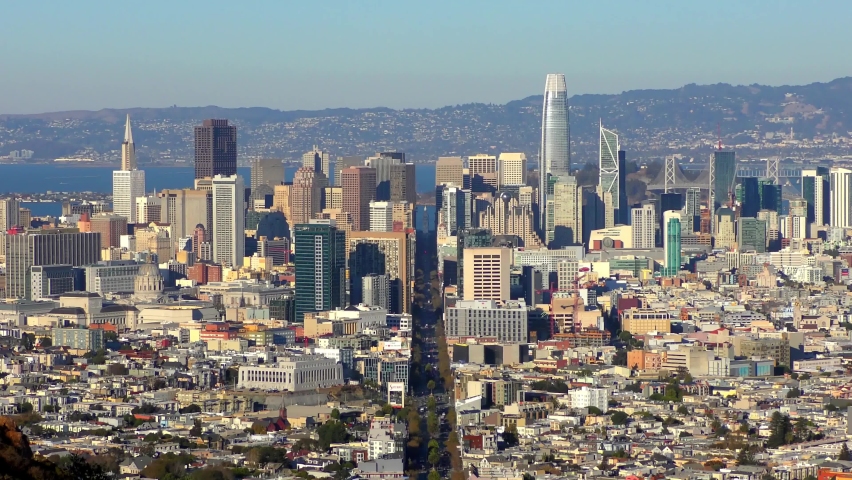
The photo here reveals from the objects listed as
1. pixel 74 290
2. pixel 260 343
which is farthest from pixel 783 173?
pixel 260 343

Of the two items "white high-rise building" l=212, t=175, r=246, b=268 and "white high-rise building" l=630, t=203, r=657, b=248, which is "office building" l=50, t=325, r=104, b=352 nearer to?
"white high-rise building" l=212, t=175, r=246, b=268

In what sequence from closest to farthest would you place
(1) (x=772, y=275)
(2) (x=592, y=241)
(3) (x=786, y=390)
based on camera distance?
(3) (x=786, y=390) < (1) (x=772, y=275) < (2) (x=592, y=241)

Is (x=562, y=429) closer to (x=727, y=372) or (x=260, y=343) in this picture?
(x=727, y=372)

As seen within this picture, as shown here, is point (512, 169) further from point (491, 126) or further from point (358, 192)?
point (491, 126)

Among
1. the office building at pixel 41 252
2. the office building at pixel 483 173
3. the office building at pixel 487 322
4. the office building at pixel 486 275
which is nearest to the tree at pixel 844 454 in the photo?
the office building at pixel 487 322

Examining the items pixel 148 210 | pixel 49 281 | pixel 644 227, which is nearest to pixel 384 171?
pixel 148 210

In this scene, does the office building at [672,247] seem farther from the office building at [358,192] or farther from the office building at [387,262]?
the office building at [358,192]

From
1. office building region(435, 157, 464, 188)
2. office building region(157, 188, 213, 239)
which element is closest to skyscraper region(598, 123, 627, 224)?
office building region(435, 157, 464, 188)

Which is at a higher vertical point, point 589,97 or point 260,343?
point 589,97
